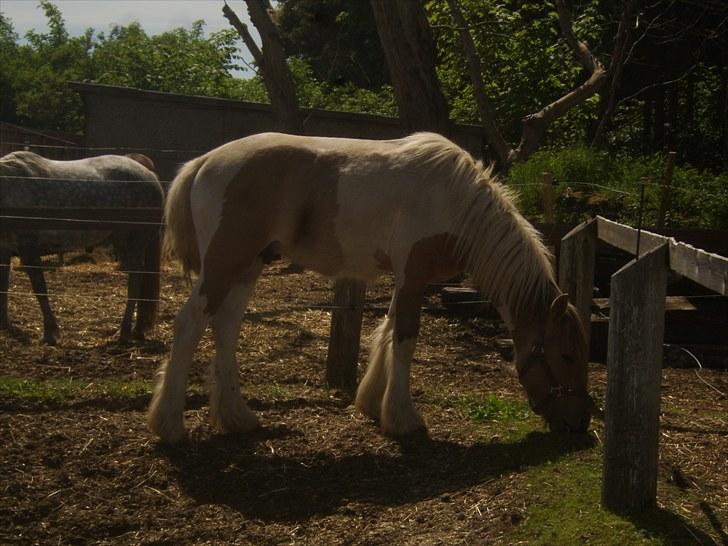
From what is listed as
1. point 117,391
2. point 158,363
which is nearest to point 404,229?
point 117,391

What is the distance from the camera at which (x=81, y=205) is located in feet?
27.9

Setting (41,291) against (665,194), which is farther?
(665,194)

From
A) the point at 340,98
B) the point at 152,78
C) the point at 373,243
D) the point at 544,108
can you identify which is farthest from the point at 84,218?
the point at 152,78

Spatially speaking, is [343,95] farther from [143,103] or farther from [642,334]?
[642,334]

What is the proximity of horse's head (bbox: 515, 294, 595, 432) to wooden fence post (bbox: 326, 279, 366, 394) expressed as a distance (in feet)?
5.17

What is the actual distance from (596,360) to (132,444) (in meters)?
4.19

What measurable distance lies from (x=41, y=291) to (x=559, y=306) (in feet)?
17.0

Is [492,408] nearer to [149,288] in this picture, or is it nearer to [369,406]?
[369,406]

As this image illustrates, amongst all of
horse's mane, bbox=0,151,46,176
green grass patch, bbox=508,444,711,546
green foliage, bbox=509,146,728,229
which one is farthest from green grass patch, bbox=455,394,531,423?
horse's mane, bbox=0,151,46,176

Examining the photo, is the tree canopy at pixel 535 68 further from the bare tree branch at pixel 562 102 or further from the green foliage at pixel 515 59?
the bare tree branch at pixel 562 102

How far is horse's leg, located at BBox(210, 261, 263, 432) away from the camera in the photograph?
530 centimetres

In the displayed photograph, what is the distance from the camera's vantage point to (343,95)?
20.0 metres

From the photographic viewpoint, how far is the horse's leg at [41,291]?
776 cm

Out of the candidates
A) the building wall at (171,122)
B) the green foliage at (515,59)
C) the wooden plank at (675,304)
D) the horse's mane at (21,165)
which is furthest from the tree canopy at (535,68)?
the horse's mane at (21,165)
